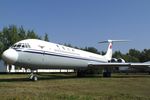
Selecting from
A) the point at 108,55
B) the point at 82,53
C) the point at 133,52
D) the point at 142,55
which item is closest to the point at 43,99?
the point at 82,53

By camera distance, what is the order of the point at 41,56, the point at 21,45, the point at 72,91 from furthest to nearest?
1. the point at 41,56
2. the point at 21,45
3. the point at 72,91

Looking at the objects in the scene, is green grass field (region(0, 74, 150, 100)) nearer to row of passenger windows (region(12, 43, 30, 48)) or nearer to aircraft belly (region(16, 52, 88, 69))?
aircraft belly (region(16, 52, 88, 69))

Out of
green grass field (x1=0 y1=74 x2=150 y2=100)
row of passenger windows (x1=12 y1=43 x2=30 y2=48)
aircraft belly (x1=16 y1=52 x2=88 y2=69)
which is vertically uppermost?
row of passenger windows (x1=12 y1=43 x2=30 y2=48)

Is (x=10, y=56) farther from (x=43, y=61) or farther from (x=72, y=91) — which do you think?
(x=72, y=91)

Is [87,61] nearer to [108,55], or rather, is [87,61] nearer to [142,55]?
[108,55]

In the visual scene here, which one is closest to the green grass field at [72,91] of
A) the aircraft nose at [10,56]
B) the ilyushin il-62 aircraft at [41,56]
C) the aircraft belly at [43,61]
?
the aircraft nose at [10,56]


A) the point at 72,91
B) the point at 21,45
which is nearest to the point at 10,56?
the point at 21,45

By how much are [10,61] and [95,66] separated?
56.3 ft

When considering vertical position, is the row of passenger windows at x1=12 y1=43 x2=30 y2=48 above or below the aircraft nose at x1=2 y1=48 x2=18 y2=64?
above

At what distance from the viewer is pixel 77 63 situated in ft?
127

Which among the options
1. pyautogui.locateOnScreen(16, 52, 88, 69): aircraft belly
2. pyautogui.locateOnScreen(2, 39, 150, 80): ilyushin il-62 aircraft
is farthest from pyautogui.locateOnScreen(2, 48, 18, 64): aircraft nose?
pyautogui.locateOnScreen(16, 52, 88, 69): aircraft belly

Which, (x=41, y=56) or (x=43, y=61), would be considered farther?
(x=43, y=61)

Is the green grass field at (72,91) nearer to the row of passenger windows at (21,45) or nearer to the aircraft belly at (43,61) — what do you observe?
the aircraft belly at (43,61)

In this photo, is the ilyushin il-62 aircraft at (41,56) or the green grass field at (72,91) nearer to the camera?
the green grass field at (72,91)
